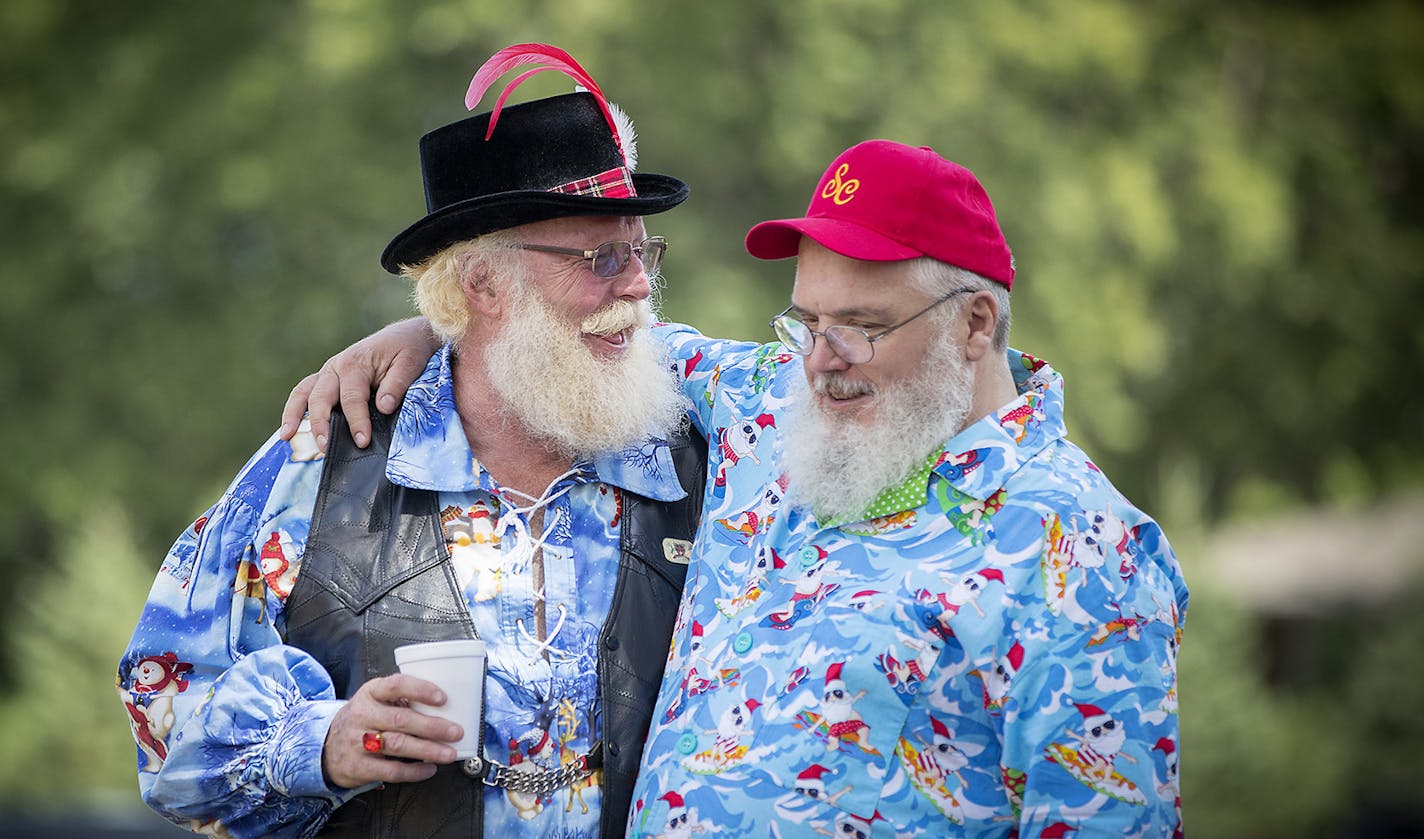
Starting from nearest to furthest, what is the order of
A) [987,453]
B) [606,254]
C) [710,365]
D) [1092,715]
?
[1092,715] < [987,453] < [606,254] < [710,365]

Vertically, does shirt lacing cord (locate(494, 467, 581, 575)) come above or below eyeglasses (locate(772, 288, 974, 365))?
below

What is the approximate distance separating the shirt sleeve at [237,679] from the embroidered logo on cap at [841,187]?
1.35m

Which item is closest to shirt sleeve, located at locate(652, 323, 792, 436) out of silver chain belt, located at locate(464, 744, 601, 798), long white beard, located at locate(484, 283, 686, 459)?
long white beard, located at locate(484, 283, 686, 459)

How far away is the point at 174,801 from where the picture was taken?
10.3 feet

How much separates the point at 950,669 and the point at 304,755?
1.35 metres

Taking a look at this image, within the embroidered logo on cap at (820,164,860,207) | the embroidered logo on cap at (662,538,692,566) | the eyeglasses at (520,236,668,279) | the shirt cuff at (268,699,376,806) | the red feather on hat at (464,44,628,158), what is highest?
the red feather on hat at (464,44,628,158)

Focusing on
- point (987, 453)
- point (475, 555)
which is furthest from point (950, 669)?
point (475, 555)

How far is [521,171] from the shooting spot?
11.6ft

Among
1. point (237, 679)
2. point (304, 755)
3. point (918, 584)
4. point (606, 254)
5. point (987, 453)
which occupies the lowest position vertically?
point (304, 755)

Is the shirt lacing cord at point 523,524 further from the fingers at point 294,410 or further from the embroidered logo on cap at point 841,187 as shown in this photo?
the embroidered logo on cap at point 841,187

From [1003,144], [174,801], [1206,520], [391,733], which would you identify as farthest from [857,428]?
[1206,520]

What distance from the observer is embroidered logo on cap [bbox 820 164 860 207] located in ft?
10.0

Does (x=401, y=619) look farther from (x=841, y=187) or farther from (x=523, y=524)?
(x=841, y=187)

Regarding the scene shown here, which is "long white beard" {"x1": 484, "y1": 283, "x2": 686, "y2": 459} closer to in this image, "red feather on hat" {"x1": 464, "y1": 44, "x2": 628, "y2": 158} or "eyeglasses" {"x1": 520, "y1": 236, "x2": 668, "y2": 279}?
"eyeglasses" {"x1": 520, "y1": 236, "x2": 668, "y2": 279}
